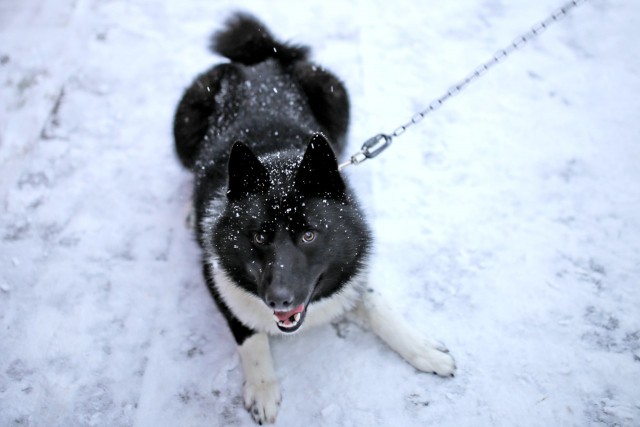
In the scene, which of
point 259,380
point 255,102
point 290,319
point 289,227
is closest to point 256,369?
point 259,380

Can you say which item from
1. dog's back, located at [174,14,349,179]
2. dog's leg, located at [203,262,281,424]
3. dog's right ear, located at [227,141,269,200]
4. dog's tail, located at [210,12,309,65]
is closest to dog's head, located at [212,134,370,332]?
dog's right ear, located at [227,141,269,200]

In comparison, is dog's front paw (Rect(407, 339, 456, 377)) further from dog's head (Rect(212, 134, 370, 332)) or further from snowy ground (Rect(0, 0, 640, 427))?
dog's head (Rect(212, 134, 370, 332))

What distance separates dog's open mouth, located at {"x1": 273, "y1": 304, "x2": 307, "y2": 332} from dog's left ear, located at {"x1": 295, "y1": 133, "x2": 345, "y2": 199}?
21.1 inches

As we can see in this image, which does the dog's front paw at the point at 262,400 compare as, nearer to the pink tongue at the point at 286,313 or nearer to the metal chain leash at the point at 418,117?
the pink tongue at the point at 286,313

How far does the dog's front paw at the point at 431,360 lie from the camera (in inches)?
105

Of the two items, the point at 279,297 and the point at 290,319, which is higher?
the point at 279,297

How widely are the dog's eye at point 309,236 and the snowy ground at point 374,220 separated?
2.73ft

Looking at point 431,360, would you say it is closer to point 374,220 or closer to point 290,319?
point 290,319

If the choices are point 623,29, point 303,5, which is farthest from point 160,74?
point 623,29

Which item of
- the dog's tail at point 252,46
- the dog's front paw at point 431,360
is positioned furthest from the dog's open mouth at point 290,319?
the dog's tail at point 252,46

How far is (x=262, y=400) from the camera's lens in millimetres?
2580

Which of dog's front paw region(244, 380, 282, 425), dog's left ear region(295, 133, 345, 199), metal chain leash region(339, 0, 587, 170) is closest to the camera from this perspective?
dog's left ear region(295, 133, 345, 199)

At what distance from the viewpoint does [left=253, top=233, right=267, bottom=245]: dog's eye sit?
2271 millimetres

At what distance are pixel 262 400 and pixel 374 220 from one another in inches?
A: 52.4
